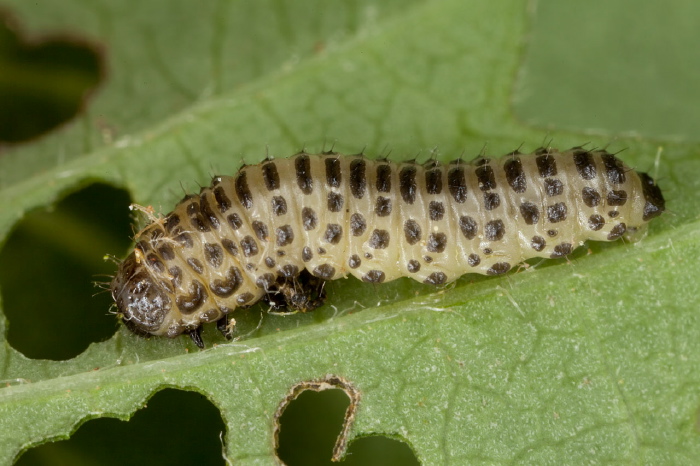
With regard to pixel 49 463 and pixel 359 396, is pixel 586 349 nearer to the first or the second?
pixel 359 396

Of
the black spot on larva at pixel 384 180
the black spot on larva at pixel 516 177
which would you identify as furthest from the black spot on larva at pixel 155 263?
the black spot on larva at pixel 516 177

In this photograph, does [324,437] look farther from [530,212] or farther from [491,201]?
[530,212]

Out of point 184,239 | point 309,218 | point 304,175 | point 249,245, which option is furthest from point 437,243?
point 184,239

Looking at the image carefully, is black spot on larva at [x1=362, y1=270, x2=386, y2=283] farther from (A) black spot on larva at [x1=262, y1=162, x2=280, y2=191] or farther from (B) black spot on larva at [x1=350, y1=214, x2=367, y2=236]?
(A) black spot on larva at [x1=262, y1=162, x2=280, y2=191]

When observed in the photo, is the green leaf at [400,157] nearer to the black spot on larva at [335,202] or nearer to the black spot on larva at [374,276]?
the black spot on larva at [374,276]

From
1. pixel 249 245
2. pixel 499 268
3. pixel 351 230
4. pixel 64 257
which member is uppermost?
pixel 351 230

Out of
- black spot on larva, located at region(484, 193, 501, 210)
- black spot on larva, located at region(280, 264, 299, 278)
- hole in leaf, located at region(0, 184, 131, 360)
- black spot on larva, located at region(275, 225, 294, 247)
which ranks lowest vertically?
hole in leaf, located at region(0, 184, 131, 360)

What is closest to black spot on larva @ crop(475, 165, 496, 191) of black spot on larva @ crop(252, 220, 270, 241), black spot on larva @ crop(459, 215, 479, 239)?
black spot on larva @ crop(459, 215, 479, 239)
